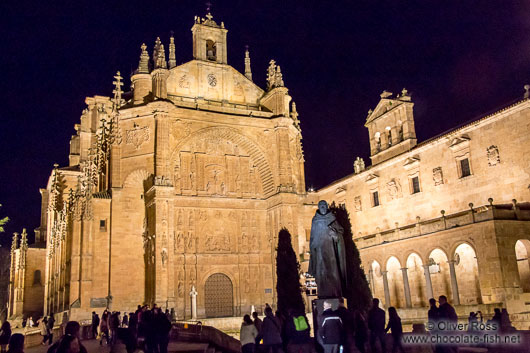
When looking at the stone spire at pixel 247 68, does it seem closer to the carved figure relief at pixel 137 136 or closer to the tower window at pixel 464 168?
the carved figure relief at pixel 137 136

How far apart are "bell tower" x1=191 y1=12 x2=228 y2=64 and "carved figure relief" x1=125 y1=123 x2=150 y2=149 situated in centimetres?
791

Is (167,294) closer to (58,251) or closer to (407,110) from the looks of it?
(58,251)

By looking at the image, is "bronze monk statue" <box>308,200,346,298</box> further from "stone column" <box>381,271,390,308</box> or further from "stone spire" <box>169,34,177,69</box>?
"stone spire" <box>169,34,177,69</box>

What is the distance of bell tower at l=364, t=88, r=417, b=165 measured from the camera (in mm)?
39781

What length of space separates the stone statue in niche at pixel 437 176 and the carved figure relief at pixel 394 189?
386 cm

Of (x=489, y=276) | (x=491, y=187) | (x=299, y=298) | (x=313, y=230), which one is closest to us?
(x=313, y=230)

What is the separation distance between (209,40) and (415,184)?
19689 millimetres

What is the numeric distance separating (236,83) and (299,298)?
67.4ft

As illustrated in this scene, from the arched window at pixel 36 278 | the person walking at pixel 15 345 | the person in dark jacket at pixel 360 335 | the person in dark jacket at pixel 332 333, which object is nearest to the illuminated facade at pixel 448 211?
the person in dark jacket at pixel 360 335

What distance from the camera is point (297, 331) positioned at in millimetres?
12953

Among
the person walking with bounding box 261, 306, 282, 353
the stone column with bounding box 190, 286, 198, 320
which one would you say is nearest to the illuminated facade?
the stone column with bounding box 190, 286, 198, 320

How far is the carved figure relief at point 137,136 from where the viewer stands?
3347 centimetres

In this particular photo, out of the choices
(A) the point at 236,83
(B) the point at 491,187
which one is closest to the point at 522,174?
(B) the point at 491,187

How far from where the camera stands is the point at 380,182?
134 feet
